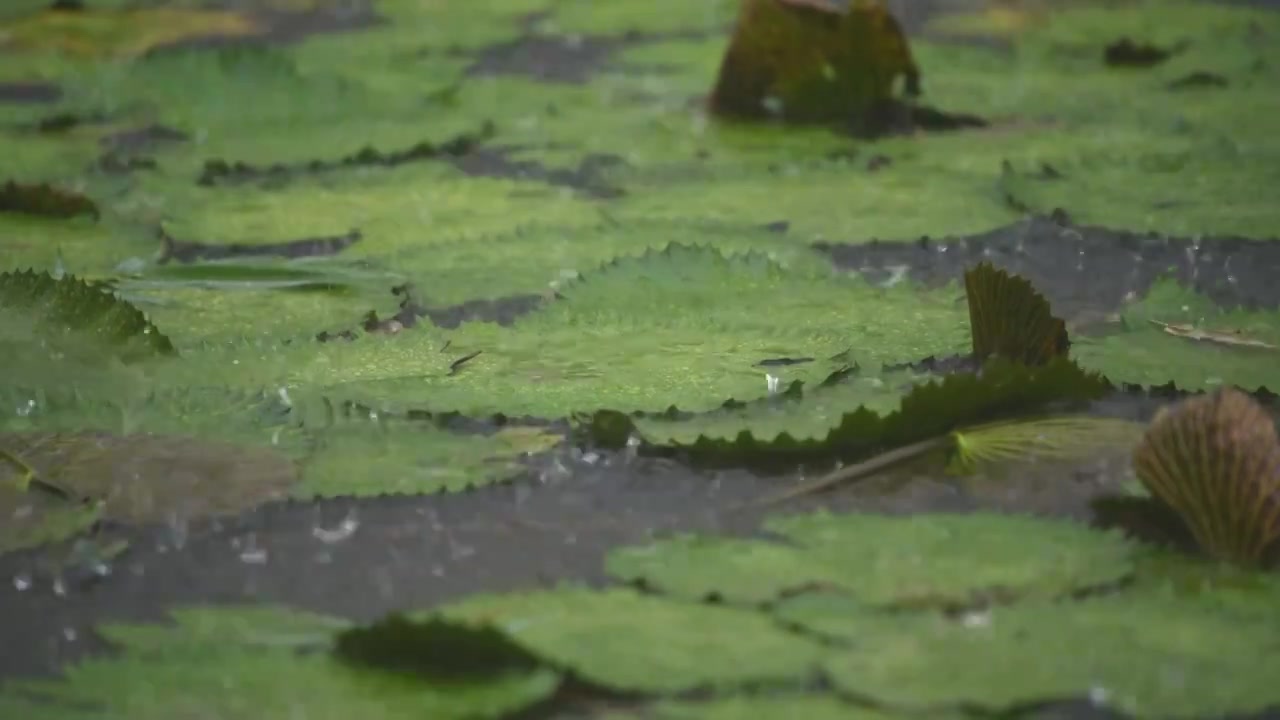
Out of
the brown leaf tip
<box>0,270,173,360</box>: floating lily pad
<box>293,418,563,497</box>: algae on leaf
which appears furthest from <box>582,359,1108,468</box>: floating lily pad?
<box>0,270,173,360</box>: floating lily pad

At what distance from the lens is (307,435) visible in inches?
63.1

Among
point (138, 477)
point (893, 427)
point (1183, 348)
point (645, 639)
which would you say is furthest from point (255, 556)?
point (1183, 348)

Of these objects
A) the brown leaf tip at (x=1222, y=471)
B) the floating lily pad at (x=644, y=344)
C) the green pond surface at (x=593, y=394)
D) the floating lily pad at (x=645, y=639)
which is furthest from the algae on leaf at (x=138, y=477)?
the brown leaf tip at (x=1222, y=471)

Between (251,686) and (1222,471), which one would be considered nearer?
(251,686)

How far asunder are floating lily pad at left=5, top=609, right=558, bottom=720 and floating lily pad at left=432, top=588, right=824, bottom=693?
4cm

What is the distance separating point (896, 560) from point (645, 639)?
207mm

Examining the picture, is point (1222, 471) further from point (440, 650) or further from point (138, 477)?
point (138, 477)

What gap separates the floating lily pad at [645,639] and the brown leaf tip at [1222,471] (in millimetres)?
297

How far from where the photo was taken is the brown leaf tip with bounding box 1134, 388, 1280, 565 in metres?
1.26

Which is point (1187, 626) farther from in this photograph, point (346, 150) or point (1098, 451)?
point (346, 150)

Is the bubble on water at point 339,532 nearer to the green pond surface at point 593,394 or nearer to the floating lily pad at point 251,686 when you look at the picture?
the green pond surface at point 593,394

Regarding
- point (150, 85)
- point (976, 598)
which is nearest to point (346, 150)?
point (150, 85)

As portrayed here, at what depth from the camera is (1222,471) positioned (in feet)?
4.17

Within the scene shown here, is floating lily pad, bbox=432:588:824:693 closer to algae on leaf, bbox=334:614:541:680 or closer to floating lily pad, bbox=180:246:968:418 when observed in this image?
algae on leaf, bbox=334:614:541:680
